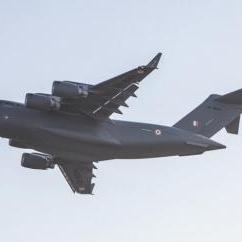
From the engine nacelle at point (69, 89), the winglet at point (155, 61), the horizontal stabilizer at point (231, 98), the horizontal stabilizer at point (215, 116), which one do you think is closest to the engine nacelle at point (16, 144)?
the engine nacelle at point (69, 89)

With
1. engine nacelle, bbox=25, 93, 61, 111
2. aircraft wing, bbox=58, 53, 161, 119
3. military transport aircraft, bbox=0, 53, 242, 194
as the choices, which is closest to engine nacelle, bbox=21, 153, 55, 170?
military transport aircraft, bbox=0, 53, 242, 194

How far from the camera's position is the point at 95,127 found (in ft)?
79.6

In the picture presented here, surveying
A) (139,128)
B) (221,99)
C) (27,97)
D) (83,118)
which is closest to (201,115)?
(221,99)

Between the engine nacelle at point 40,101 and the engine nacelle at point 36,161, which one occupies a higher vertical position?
the engine nacelle at point 40,101

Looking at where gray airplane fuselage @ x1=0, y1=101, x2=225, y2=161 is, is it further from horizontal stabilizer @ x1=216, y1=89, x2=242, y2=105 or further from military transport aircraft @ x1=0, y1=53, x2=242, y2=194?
horizontal stabilizer @ x1=216, y1=89, x2=242, y2=105

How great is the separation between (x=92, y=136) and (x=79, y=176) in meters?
4.72

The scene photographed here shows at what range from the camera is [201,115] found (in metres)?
26.4

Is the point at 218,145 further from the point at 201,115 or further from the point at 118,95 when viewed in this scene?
the point at 118,95

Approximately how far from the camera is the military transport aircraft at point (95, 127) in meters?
23.1

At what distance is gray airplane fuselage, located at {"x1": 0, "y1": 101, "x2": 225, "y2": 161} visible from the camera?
23453 mm

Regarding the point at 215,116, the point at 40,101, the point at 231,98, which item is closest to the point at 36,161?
the point at 40,101

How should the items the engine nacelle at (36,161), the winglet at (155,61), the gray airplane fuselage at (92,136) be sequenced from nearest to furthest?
the winglet at (155,61), the gray airplane fuselage at (92,136), the engine nacelle at (36,161)

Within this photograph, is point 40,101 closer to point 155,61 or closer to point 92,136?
point 92,136

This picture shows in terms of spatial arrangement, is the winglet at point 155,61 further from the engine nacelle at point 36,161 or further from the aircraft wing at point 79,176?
the aircraft wing at point 79,176
